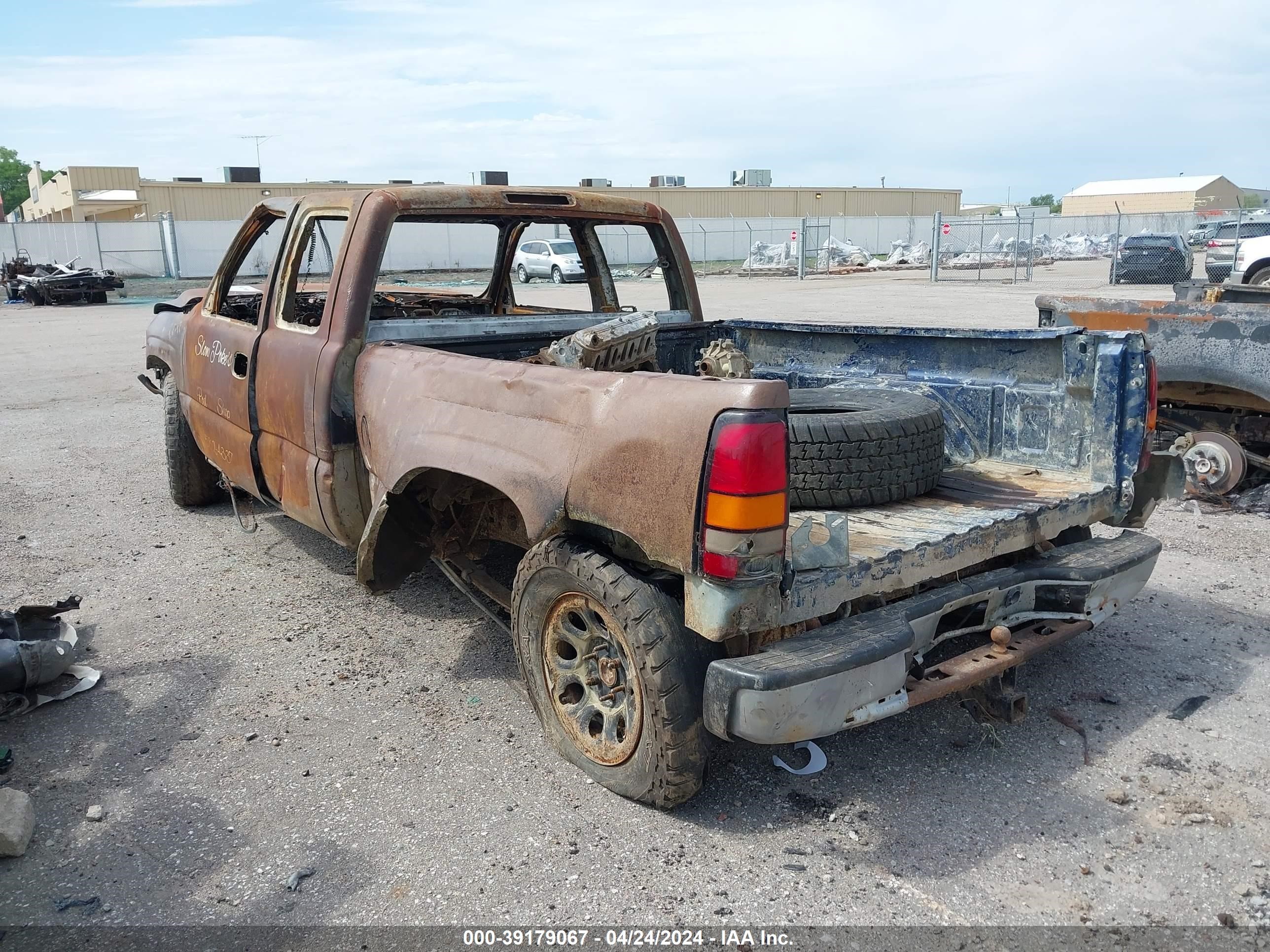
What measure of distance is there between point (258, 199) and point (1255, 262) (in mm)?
45915

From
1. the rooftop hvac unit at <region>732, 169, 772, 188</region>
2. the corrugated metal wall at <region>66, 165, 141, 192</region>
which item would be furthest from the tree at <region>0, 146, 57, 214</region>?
the rooftop hvac unit at <region>732, 169, 772, 188</region>

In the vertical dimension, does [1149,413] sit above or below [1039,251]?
below

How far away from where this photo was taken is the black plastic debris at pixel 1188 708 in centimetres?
360

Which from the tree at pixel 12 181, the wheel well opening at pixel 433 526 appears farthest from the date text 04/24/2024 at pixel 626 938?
the tree at pixel 12 181

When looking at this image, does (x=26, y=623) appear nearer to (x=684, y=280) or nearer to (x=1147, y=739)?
(x=684, y=280)

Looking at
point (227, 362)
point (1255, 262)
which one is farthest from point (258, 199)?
point (227, 362)

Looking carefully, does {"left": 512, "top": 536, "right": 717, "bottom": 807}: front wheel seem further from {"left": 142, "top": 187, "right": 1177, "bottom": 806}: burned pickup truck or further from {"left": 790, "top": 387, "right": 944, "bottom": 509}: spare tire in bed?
{"left": 790, "top": 387, "right": 944, "bottom": 509}: spare tire in bed

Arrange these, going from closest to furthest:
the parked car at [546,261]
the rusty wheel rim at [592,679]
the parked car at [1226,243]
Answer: the rusty wheel rim at [592,679] < the parked car at [1226,243] < the parked car at [546,261]

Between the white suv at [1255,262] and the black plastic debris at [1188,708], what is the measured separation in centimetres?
1278

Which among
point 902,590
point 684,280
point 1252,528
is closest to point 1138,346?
point 902,590

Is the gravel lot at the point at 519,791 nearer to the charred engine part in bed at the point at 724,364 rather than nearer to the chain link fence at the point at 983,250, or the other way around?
the charred engine part in bed at the point at 724,364

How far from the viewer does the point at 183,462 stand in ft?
20.4

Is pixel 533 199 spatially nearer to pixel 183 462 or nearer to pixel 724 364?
pixel 724 364

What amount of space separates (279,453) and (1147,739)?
3.67 metres
